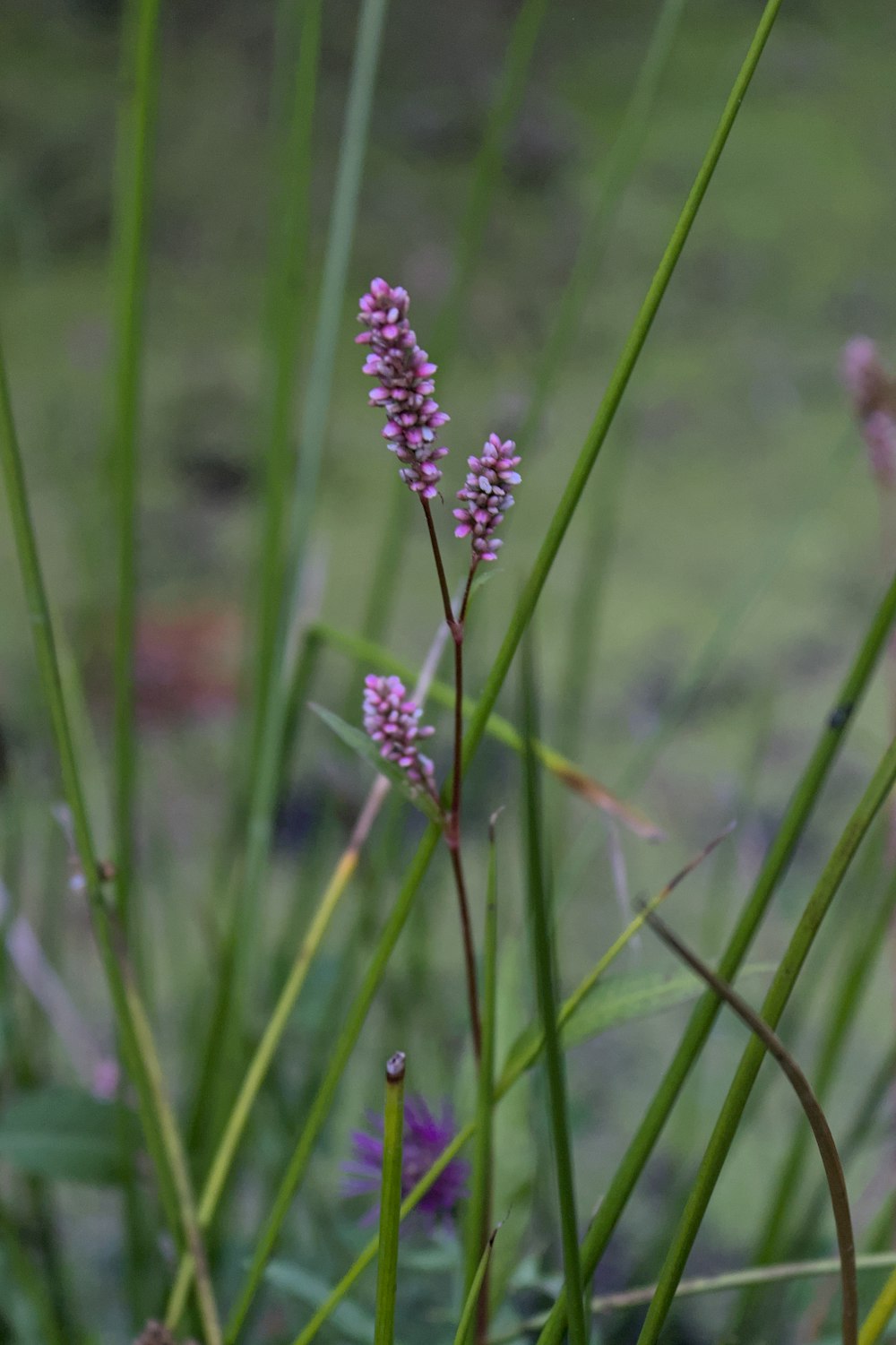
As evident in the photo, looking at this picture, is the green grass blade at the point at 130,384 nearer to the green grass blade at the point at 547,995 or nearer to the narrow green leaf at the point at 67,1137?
the narrow green leaf at the point at 67,1137

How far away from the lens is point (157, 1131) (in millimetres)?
344

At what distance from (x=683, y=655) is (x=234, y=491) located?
0.62 metres

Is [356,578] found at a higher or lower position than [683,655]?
higher

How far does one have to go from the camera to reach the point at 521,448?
1.50 feet

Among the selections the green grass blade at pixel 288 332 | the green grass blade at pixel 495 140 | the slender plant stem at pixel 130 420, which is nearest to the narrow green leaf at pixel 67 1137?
the slender plant stem at pixel 130 420

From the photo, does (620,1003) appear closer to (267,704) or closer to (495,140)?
(267,704)

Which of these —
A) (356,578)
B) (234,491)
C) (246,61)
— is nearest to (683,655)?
(356,578)

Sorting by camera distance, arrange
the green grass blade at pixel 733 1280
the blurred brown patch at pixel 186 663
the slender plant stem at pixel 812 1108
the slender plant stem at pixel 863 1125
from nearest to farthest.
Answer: the slender plant stem at pixel 812 1108 < the green grass blade at pixel 733 1280 < the slender plant stem at pixel 863 1125 < the blurred brown patch at pixel 186 663

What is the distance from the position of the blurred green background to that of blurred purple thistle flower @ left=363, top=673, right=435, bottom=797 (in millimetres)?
258

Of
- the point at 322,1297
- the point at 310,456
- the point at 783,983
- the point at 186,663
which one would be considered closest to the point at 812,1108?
the point at 783,983

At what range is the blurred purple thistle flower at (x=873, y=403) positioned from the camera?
0.43 metres

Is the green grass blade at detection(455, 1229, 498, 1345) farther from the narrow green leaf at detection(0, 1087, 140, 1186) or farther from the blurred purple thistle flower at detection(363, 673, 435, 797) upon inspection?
the narrow green leaf at detection(0, 1087, 140, 1186)

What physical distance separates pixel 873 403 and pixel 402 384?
29 cm

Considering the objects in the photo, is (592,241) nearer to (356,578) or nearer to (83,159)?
(356,578)
